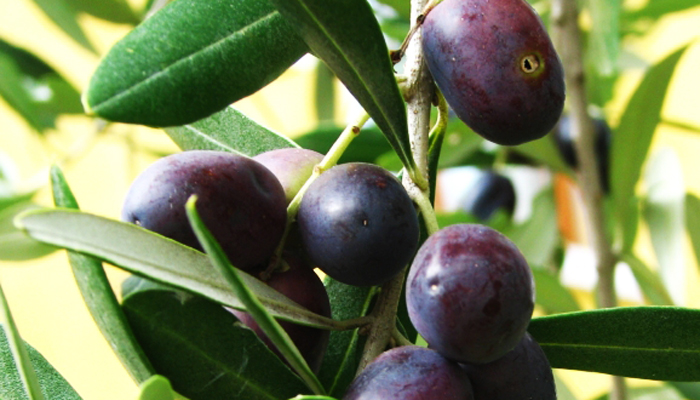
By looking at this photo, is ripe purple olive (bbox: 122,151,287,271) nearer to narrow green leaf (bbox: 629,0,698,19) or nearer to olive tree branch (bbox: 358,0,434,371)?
olive tree branch (bbox: 358,0,434,371)

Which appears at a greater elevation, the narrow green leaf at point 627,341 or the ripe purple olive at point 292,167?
the ripe purple olive at point 292,167

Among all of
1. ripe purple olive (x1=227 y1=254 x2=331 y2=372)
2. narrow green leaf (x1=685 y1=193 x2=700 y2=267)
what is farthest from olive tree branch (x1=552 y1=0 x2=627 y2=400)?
ripe purple olive (x1=227 y1=254 x2=331 y2=372)

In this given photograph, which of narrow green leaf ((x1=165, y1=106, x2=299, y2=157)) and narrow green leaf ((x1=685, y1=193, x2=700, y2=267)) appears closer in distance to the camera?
narrow green leaf ((x1=165, y1=106, x2=299, y2=157))

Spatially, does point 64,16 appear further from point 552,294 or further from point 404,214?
point 404,214

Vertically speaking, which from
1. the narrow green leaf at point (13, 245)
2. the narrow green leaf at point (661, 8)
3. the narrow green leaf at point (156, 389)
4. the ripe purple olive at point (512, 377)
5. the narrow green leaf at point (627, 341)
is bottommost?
the narrow green leaf at point (13, 245)

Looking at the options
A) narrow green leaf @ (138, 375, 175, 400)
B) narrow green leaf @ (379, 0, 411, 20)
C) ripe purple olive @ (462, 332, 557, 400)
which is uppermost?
narrow green leaf @ (379, 0, 411, 20)

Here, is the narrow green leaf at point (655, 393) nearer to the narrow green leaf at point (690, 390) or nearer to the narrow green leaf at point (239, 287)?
→ the narrow green leaf at point (690, 390)

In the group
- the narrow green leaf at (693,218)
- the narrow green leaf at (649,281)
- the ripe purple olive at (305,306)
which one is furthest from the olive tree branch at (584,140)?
the ripe purple olive at (305,306)
